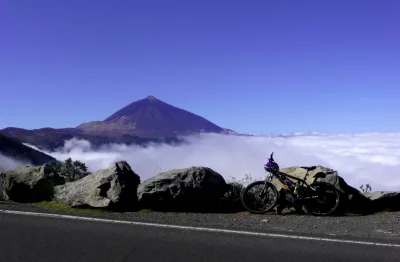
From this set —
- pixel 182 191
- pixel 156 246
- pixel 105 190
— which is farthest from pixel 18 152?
pixel 156 246

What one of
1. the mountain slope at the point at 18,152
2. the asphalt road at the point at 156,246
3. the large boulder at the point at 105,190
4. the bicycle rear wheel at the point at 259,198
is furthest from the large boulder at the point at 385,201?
the mountain slope at the point at 18,152

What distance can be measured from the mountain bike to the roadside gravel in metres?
0.30

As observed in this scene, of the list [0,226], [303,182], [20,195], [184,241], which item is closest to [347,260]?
[184,241]

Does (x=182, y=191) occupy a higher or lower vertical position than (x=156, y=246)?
higher

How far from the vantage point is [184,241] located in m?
6.37

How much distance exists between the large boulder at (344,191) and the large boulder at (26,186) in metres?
5.97

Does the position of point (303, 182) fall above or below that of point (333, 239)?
above

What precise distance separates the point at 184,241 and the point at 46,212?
12.7 ft

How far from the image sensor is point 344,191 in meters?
9.51

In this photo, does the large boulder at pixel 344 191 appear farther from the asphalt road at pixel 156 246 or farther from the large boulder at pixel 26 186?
the large boulder at pixel 26 186

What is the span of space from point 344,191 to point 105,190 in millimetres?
5653

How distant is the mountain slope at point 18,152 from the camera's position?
100 meters

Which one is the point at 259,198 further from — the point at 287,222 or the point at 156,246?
the point at 156,246

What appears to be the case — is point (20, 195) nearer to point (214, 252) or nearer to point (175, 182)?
point (175, 182)
